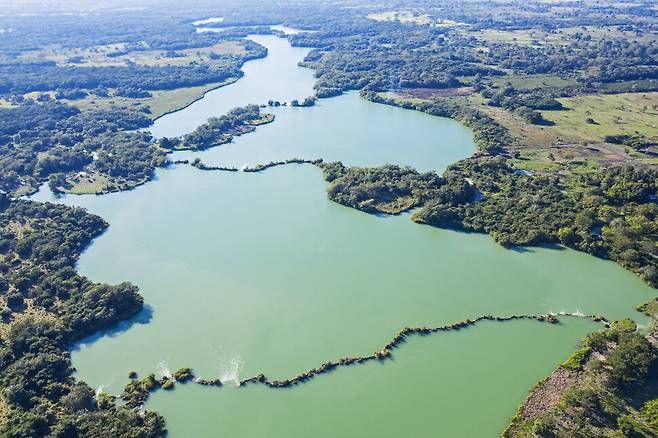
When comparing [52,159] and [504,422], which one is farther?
[52,159]

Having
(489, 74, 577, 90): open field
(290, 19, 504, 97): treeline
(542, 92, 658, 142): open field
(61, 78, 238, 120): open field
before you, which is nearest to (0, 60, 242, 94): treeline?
(61, 78, 238, 120): open field

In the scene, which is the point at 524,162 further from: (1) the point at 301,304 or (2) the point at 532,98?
(1) the point at 301,304

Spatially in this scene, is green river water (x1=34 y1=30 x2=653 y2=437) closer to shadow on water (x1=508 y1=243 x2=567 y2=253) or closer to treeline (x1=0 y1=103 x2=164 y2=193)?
shadow on water (x1=508 y1=243 x2=567 y2=253)

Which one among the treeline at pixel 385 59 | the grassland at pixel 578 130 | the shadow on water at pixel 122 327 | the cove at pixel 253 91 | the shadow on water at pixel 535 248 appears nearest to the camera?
the shadow on water at pixel 122 327

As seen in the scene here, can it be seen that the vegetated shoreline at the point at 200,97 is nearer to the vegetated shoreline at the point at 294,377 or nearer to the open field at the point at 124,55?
the open field at the point at 124,55

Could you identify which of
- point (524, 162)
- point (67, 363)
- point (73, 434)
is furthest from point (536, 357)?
point (524, 162)

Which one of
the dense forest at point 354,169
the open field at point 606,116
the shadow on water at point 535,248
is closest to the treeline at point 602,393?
the dense forest at point 354,169

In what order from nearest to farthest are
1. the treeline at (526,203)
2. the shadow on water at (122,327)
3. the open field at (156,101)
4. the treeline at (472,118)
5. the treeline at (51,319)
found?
the treeline at (51,319) → the shadow on water at (122,327) → the treeline at (526,203) → the treeline at (472,118) → the open field at (156,101)
